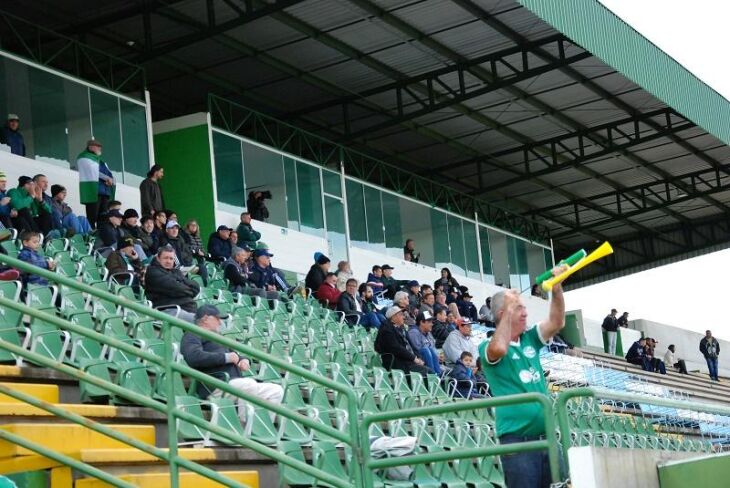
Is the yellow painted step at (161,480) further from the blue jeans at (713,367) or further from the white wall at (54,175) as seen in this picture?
the blue jeans at (713,367)

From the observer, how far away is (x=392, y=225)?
29875 millimetres

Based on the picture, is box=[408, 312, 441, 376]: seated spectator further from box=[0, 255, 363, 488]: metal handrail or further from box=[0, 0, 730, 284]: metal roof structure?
box=[0, 255, 363, 488]: metal handrail

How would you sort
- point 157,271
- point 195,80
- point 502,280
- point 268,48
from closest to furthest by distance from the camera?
point 157,271 → point 268,48 → point 195,80 → point 502,280

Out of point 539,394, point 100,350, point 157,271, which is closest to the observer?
point 539,394

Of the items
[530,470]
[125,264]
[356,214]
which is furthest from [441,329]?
[530,470]

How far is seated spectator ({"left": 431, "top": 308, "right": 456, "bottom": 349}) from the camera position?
2023 cm

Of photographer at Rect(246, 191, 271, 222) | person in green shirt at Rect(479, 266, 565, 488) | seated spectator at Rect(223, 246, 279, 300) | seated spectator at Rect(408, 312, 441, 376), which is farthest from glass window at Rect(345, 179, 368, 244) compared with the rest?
person in green shirt at Rect(479, 266, 565, 488)

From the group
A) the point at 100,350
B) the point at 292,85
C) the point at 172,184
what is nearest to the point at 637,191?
the point at 292,85

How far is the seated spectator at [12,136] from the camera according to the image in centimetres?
1861

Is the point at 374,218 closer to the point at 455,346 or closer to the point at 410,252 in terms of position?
the point at 410,252

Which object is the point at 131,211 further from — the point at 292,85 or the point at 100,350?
the point at 292,85

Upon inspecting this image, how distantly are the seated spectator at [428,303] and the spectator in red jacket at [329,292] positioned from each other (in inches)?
74.9

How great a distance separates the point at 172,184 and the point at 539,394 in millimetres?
17205

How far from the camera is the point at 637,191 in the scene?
3528 cm
